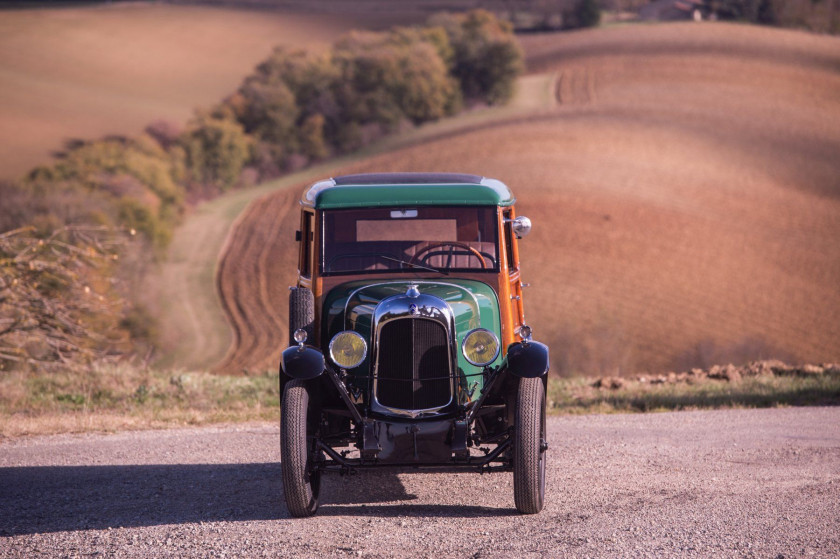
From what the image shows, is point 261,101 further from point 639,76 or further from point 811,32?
point 811,32

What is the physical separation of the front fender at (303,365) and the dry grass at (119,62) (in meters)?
59.6

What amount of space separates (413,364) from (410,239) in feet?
4.78

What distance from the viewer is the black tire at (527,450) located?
7.61 meters

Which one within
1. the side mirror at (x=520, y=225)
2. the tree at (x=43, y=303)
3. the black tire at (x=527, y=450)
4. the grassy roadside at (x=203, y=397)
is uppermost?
the side mirror at (x=520, y=225)

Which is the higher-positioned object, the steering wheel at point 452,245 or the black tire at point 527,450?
the steering wheel at point 452,245

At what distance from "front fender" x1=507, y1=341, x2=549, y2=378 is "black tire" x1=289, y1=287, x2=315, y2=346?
5.70ft

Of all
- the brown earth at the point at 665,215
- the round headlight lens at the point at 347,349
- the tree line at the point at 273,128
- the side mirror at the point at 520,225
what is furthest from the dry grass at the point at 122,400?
the tree line at the point at 273,128

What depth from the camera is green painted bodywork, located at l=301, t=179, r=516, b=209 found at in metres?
8.81

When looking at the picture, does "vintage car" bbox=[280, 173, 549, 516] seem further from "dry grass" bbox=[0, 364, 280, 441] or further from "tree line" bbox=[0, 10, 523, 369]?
"tree line" bbox=[0, 10, 523, 369]

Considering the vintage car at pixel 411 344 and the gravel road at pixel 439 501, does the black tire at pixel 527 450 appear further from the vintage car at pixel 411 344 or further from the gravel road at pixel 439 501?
the gravel road at pixel 439 501

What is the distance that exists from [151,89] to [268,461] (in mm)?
79727

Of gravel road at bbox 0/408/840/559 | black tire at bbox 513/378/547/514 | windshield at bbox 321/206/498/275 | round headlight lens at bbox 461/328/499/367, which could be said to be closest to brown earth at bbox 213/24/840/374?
gravel road at bbox 0/408/840/559

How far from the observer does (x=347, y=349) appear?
7.96 m

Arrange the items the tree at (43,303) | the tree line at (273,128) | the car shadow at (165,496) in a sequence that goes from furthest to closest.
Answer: the tree line at (273,128) < the tree at (43,303) < the car shadow at (165,496)
